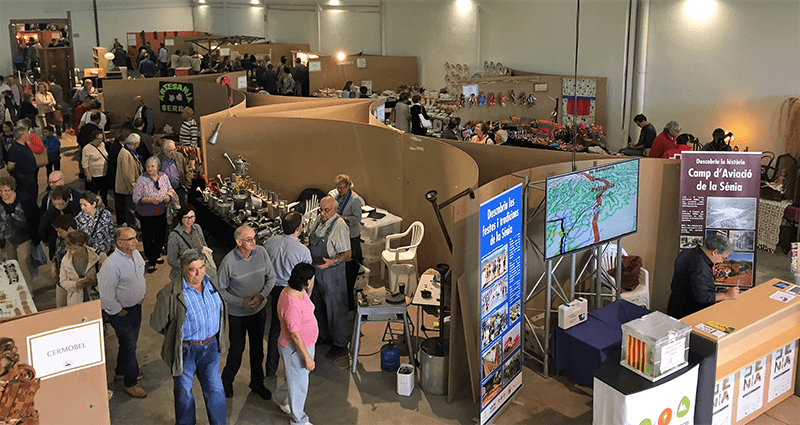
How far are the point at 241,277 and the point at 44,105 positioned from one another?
1048cm

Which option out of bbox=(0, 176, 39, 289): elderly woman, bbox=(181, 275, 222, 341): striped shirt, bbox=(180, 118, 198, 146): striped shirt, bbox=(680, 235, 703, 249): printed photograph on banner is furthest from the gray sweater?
bbox=(180, 118, 198, 146): striped shirt

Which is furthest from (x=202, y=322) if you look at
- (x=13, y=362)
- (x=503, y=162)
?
(x=503, y=162)

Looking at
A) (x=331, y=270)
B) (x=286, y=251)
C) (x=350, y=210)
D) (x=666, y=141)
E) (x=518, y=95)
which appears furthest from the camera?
(x=518, y=95)

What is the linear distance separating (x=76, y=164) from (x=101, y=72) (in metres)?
5.21

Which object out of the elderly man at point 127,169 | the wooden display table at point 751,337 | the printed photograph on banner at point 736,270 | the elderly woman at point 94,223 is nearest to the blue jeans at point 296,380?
the elderly woman at point 94,223

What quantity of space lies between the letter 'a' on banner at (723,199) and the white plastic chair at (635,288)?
0.52 m

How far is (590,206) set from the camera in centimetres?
568

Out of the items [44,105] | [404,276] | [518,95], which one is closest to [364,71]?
[518,95]

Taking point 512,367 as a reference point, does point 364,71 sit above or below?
above

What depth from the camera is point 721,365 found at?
4660mm

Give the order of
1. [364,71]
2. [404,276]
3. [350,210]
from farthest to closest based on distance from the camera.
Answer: [364,71] < [404,276] < [350,210]

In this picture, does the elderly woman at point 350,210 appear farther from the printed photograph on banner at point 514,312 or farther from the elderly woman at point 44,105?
the elderly woman at point 44,105

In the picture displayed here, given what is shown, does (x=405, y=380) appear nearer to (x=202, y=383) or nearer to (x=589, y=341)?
(x=589, y=341)

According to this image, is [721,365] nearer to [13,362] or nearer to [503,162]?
[503,162]
